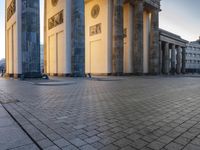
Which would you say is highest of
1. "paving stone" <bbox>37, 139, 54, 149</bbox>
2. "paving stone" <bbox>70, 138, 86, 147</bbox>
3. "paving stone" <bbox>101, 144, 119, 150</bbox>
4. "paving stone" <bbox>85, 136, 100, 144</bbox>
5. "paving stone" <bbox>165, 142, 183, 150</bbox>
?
"paving stone" <bbox>37, 139, 54, 149</bbox>

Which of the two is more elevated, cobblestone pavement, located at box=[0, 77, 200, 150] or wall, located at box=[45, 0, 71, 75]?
wall, located at box=[45, 0, 71, 75]

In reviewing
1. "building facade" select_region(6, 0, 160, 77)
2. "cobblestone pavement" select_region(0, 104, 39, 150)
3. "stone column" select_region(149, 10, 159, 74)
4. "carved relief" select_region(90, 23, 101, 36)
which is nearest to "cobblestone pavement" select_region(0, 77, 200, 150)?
"cobblestone pavement" select_region(0, 104, 39, 150)

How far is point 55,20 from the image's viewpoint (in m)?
25.8

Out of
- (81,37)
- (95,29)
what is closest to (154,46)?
(95,29)

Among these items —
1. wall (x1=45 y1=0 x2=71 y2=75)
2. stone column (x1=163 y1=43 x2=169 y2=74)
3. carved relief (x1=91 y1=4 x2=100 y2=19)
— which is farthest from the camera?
stone column (x1=163 y1=43 x2=169 y2=74)

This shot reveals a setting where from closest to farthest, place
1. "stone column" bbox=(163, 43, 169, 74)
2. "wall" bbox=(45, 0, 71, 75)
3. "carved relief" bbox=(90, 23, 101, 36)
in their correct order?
"wall" bbox=(45, 0, 71, 75) → "carved relief" bbox=(90, 23, 101, 36) → "stone column" bbox=(163, 43, 169, 74)

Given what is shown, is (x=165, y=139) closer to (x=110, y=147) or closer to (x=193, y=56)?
(x=110, y=147)

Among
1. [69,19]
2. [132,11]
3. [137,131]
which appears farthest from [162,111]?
[132,11]

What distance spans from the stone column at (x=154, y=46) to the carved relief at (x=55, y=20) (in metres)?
18.9

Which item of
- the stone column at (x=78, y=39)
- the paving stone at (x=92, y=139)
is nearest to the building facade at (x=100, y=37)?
the stone column at (x=78, y=39)

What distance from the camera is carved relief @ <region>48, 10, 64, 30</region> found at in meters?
24.1

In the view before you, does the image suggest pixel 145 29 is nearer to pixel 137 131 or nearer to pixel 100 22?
pixel 100 22

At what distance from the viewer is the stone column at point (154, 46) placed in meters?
35.2

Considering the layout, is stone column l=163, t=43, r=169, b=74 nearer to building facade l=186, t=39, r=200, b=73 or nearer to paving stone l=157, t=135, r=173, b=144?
building facade l=186, t=39, r=200, b=73
